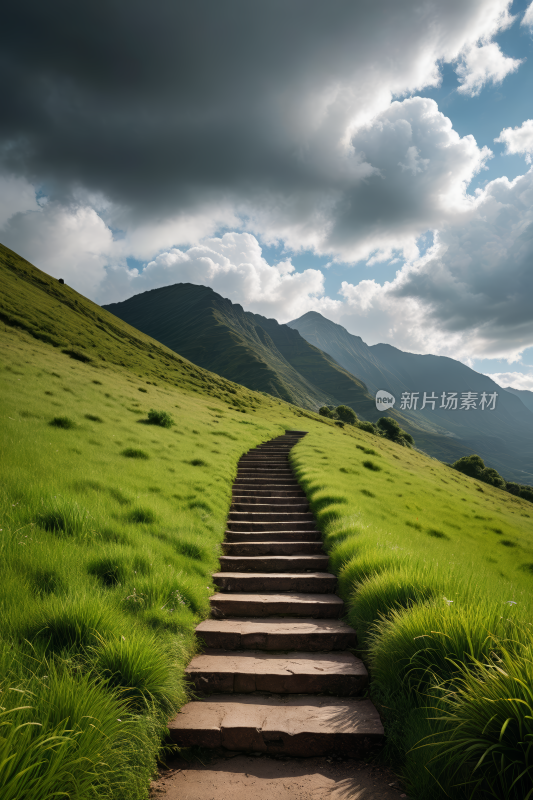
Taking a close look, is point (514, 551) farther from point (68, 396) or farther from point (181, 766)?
point (68, 396)

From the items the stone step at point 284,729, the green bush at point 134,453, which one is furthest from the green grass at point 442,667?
the green bush at point 134,453

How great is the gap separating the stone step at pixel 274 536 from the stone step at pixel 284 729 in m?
6.11

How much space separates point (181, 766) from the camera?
381 centimetres

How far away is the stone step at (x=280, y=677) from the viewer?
4.84 metres

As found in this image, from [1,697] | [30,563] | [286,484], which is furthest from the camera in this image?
[286,484]

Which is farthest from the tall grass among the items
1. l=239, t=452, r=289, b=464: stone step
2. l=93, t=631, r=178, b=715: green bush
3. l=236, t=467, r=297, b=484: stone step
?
l=239, t=452, r=289, b=464: stone step

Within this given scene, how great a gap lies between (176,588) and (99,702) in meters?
2.93

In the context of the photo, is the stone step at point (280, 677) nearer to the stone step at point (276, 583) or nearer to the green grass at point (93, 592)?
the green grass at point (93, 592)

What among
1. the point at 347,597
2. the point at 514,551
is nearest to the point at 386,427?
the point at 514,551

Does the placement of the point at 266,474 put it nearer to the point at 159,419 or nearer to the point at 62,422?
the point at 159,419

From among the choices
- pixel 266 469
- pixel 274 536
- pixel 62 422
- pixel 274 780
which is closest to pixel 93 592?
pixel 274 780

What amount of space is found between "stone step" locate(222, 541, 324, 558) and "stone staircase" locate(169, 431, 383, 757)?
26mm

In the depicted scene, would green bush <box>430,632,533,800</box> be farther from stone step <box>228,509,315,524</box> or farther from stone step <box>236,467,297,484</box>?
stone step <box>236,467,297,484</box>

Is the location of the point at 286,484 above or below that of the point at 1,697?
below
